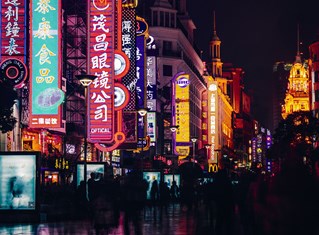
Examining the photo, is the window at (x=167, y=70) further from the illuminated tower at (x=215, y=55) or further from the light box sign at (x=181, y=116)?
the illuminated tower at (x=215, y=55)

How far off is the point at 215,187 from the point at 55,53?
2435cm

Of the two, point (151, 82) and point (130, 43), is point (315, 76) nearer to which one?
point (151, 82)

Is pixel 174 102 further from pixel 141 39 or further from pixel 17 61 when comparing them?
pixel 17 61

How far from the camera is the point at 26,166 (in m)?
30.5

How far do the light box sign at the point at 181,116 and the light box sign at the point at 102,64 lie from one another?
47.4 meters

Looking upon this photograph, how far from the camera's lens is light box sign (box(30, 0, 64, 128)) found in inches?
1785

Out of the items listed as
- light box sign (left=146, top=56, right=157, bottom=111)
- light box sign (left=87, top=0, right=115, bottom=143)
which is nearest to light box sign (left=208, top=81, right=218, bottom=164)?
light box sign (left=146, top=56, right=157, bottom=111)

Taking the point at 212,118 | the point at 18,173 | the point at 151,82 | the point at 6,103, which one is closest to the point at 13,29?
the point at 6,103

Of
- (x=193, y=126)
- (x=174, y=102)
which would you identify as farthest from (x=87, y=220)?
(x=193, y=126)

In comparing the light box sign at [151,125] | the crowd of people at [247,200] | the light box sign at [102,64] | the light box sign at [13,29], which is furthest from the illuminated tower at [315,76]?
the light box sign at [13,29]

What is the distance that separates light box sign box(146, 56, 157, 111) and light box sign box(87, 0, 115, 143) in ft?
109

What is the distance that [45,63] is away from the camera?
45.7 meters

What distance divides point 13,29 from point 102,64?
6.11 metres

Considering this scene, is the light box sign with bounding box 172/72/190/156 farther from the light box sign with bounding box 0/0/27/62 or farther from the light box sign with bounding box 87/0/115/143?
the light box sign with bounding box 0/0/27/62
